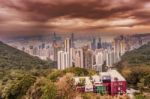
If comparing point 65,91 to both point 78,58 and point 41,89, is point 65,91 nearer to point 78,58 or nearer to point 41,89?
point 41,89

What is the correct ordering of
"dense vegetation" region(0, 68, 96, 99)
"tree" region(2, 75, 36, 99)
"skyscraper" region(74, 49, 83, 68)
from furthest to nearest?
"skyscraper" region(74, 49, 83, 68), "tree" region(2, 75, 36, 99), "dense vegetation" region(0, 68, 96, 99)

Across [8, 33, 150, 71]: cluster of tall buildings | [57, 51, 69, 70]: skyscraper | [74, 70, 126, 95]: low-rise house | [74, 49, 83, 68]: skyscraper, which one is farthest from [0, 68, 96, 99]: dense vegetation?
[57, 51, 69, 70]: skyscraper

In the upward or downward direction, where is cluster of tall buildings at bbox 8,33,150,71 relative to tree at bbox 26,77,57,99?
upward

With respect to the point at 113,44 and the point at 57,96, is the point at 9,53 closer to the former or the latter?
the point at 113,44

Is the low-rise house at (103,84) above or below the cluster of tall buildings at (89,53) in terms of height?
below

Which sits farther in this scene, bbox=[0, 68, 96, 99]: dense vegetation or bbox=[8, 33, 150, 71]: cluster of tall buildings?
bbox=[8, 33, 150, 71]: cluster of tall buildings

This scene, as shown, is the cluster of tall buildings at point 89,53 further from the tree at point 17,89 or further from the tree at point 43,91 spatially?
the tree at point 43,91

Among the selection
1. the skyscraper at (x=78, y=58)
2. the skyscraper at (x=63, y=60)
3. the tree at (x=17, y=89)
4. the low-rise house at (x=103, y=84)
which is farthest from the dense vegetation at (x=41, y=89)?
the skyscraper at (x=63, y=60)

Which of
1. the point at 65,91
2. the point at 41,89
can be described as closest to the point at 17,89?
the point at 41,89

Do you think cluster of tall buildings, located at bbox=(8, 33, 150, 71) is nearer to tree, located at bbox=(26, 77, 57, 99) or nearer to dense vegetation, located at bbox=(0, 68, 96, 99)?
dense vegetation, located at bbox=(0, 68, 96, 99)

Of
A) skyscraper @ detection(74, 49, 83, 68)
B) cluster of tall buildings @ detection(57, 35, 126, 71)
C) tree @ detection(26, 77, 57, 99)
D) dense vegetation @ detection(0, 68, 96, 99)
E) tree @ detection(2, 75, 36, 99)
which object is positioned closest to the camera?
tree @ detection(26, 77, 57, 99)

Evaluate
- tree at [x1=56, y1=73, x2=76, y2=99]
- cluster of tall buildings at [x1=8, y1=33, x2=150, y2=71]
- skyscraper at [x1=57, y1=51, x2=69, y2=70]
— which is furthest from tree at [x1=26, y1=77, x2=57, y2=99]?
skyscraper at [x1=57, y1=51, x2=69, y2=70]
